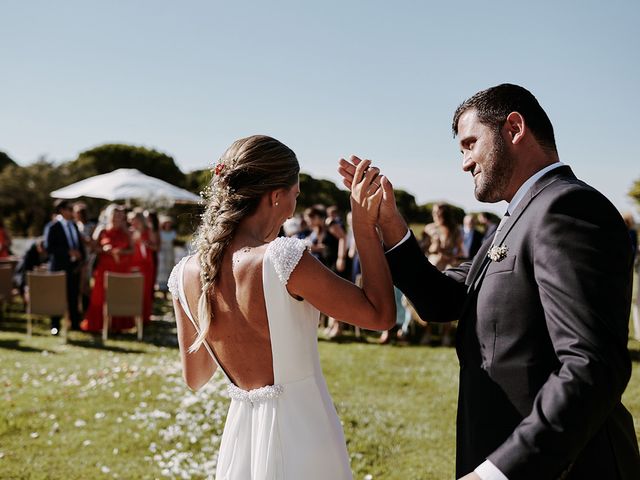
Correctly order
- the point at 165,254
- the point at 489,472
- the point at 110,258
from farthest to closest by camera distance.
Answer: the point at 165,254 → the point at 110,258 → the point at 489,472

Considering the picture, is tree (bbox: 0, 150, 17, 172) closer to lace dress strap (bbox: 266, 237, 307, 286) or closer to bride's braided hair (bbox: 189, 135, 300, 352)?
bride's braided hair (bbox: 189, 135, 300, 352)

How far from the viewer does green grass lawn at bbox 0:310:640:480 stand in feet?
17.3

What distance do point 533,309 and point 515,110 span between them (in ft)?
2.26

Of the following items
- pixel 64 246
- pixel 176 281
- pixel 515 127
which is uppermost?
pixel 515 127

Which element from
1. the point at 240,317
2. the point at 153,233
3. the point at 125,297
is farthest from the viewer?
the point at 153,233

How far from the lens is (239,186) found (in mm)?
2398

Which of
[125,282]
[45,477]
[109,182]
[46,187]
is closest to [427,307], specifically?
[45,477]

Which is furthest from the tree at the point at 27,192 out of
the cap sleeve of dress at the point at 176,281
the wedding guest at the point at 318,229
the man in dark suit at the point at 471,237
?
the cap sleeve of dress at the point at 176,281

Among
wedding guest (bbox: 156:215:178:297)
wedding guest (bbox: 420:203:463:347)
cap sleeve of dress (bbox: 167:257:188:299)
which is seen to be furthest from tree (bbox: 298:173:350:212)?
cap sleeve of dress (bbox: 167:257:188:299)

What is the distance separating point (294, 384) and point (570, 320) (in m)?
1.20

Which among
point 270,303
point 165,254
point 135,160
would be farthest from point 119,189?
point 135,160

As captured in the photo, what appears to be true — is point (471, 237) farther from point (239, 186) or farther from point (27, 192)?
point (27, 192)

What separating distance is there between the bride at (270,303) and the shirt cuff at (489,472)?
69 cm

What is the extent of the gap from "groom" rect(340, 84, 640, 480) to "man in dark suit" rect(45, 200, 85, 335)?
410 inches
